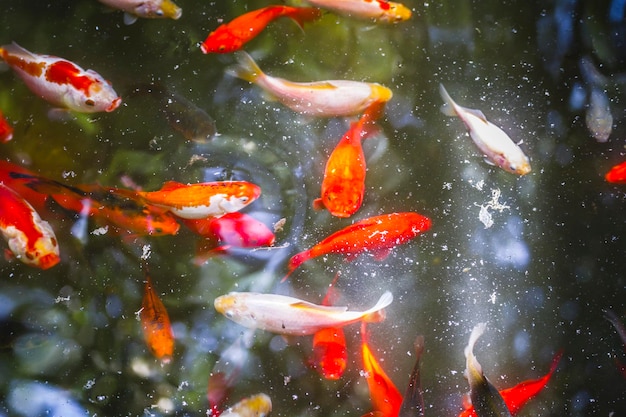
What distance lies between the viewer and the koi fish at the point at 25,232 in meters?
2.24

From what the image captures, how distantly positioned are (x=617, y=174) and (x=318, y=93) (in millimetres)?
1281


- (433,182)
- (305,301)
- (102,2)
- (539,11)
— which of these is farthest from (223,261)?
(539,11)

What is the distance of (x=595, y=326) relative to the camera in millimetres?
2479

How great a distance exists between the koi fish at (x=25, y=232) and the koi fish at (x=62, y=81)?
42 centimetres

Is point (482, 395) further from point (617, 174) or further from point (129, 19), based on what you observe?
point (129, 19)

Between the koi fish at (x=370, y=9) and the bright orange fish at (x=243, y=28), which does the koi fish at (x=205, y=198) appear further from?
the koi fish at (x=370, y=9)

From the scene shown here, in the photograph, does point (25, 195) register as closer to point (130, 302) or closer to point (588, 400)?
point (130, 302)

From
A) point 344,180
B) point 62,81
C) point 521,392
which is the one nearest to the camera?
point 62,81

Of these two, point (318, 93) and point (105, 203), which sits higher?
point (318, 93)

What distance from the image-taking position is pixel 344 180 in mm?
2342

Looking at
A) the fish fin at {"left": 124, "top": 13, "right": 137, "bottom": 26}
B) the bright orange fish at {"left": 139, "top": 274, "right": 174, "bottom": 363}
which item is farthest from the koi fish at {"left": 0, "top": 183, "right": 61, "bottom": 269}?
the fish fin at {"left": 124, "top": 13, "right": 137, "bottom": 26}

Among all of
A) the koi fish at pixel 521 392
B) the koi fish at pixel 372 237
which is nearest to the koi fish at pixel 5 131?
the koi fish at pixel 372 237

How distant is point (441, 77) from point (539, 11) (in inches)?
20.4

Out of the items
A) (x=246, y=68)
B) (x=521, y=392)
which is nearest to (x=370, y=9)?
(x=246, y=68)
